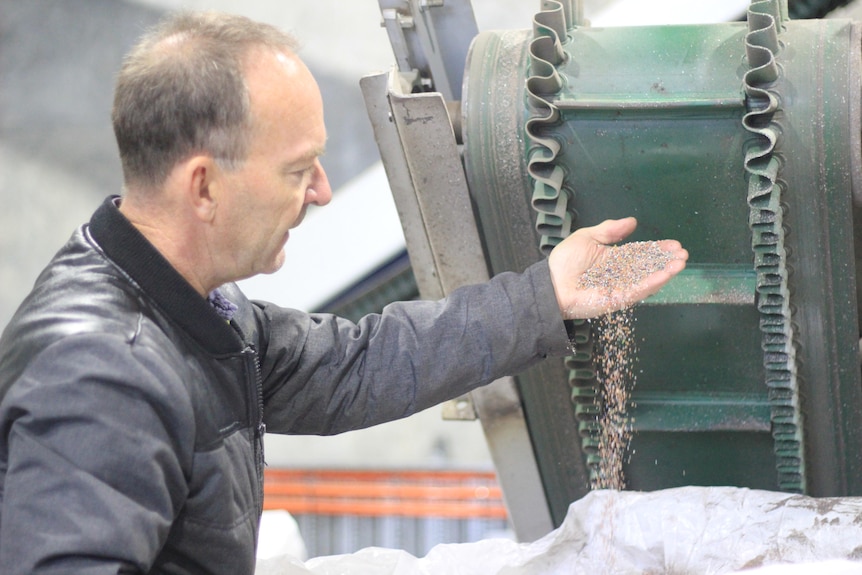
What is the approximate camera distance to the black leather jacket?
2.79 feet

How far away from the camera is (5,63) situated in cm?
374

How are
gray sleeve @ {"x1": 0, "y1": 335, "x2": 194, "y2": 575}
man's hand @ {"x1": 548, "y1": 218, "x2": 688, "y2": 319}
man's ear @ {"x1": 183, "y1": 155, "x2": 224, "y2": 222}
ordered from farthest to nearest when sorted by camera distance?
man's hand @ {"x1": 548, "y1": 218, "x2": 688, "y2": 319}, man's ear @ {"x1": 183, "y1": 155, "x2": 224, "y2": 222}, gray sleeve @ {"x1": 0, "y1": 335, "x2": 194, "y2": 575}

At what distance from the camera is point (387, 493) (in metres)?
2.57

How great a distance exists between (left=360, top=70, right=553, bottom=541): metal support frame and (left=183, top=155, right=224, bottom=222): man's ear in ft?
0.97

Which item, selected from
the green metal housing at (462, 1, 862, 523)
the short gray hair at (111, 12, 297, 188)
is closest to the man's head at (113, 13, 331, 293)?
the short gray hair at (111, 12, 297, 188)

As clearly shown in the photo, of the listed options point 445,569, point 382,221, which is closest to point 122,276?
point 445,569

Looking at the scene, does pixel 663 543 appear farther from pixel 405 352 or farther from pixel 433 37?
pixel 433 37

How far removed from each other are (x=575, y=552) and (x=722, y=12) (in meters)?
0.81

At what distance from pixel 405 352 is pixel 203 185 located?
0.34m

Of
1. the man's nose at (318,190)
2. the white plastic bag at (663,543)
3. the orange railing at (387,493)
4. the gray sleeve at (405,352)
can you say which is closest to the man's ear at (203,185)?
the man's nose at (318,190)

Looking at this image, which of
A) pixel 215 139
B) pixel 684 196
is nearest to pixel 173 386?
pixel 215 139

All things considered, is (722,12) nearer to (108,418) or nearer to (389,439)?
(108,418)

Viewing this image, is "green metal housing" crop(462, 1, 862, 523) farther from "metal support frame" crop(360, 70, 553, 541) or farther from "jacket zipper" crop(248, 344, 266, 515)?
"jacket zipper" crop(248, 344, 266, 515)

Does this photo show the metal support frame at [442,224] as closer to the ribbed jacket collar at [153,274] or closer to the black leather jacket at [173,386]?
the black leather jacket at [173,386]
